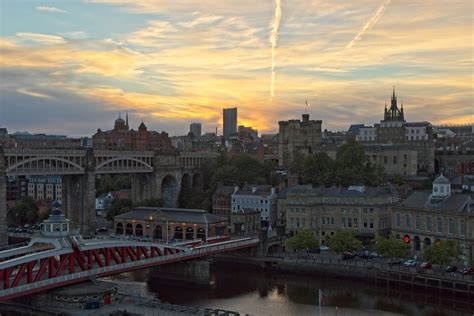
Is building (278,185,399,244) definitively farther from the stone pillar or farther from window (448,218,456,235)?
the stone pillar

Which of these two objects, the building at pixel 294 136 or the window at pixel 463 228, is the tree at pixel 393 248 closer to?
the window at pixel 463 228

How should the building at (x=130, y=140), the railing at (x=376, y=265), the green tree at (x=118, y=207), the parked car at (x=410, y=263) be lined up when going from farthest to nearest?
the building at (x=130, y=140), the green tree at (x=118, y=207), the parked car at (x=410, y=263), the railing at (x=376, y=265)

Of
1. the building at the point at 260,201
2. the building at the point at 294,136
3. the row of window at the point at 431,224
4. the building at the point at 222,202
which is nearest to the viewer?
the row of window at the point at 431,224

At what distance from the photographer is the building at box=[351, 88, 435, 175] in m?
118

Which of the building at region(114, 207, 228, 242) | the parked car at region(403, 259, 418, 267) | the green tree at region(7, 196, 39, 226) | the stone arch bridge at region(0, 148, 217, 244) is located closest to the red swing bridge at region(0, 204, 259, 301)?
the building at region(114, 207, 228, 242)

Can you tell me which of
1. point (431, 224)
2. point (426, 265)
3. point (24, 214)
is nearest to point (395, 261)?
point (426, 265)

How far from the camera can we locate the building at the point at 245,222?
81562 millimetres

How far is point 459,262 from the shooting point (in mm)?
63594

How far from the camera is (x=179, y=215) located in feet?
268

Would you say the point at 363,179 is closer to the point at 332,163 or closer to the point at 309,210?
the point at 332,163

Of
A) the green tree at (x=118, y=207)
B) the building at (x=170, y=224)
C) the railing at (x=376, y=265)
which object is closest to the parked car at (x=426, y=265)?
the railing at (x=376, y=265)

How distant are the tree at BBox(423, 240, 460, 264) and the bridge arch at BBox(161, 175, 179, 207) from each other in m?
55.2

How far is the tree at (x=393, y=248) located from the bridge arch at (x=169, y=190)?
162 ft

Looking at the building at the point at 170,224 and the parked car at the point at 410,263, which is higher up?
the building at the point at 170,224
